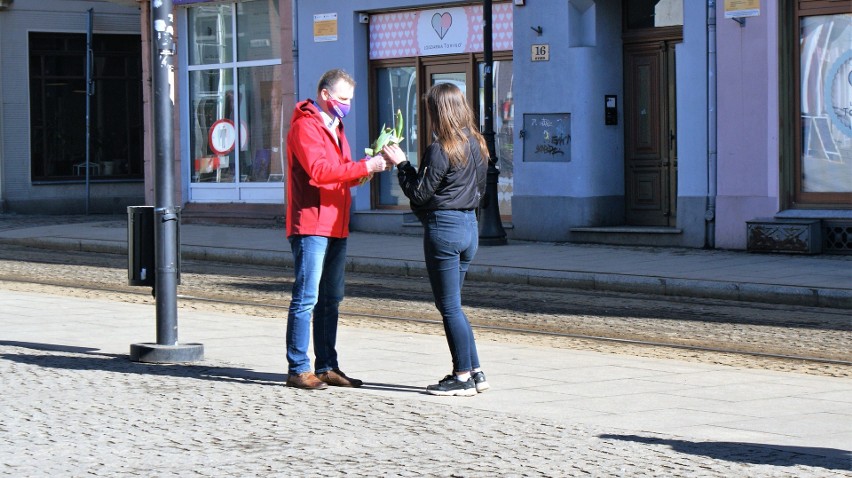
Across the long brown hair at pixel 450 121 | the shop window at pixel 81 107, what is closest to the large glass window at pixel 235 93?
the shop window at pixel 81 107

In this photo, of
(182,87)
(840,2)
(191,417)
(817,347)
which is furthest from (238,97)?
(191,417)

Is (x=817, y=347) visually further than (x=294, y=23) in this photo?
No

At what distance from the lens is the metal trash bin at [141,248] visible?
9.44 m

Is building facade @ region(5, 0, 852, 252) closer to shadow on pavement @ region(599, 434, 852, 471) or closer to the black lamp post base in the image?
the black lamp post base

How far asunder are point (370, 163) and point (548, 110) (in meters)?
12.5

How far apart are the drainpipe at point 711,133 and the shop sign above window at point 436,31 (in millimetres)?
3557

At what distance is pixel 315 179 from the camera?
8.09m

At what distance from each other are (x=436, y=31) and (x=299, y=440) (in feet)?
51.4

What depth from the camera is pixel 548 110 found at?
20.3 metres

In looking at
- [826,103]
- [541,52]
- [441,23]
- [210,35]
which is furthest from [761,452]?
[210,35]

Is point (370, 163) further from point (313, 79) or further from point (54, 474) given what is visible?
point (313, 79)

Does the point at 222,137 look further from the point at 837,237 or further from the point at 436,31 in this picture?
the point at 837,237

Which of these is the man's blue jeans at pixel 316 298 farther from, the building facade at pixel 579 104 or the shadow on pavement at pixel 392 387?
the building facade at pixel 579 104

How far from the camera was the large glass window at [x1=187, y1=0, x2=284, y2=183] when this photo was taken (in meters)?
24.6
